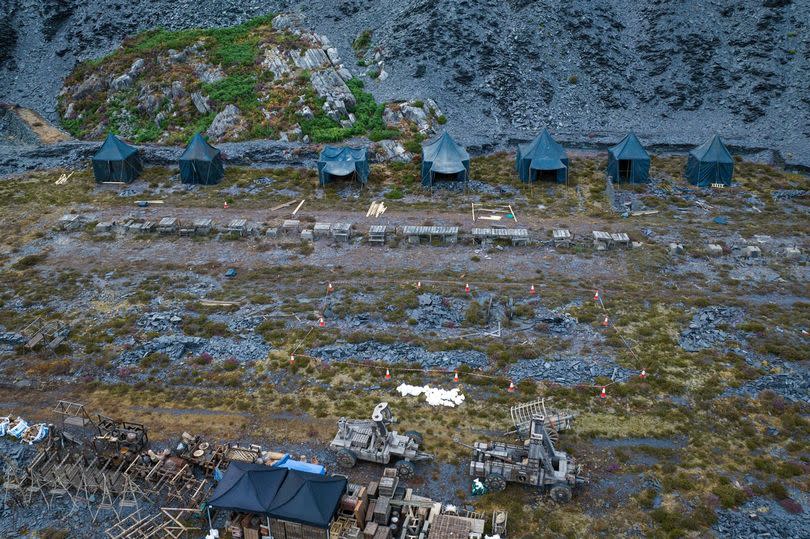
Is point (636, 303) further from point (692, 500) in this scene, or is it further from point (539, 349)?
point (692, 500)

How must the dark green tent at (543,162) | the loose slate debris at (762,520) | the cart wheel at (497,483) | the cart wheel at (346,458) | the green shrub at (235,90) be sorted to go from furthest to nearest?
the green shrub at (235,90)
the dark green tent at (543,162)
the cart wheel at (346,458)
the cart wheel at (497,483)
the loose slate debris at (762,520)

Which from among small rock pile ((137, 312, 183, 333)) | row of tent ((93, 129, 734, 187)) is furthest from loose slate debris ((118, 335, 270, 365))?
row of tent ((93, 129, 734, 187))

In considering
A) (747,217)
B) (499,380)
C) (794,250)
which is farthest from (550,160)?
(499,380)

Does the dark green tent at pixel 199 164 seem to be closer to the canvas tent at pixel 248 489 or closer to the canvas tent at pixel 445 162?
the canvas tent at pixel 445 162

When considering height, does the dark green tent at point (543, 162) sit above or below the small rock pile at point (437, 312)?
above

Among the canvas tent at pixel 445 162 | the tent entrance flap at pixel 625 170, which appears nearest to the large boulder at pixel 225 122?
the canvas tent at pixel 445 162

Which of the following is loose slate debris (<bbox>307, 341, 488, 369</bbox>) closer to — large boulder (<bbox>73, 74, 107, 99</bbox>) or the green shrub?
the green shrub
